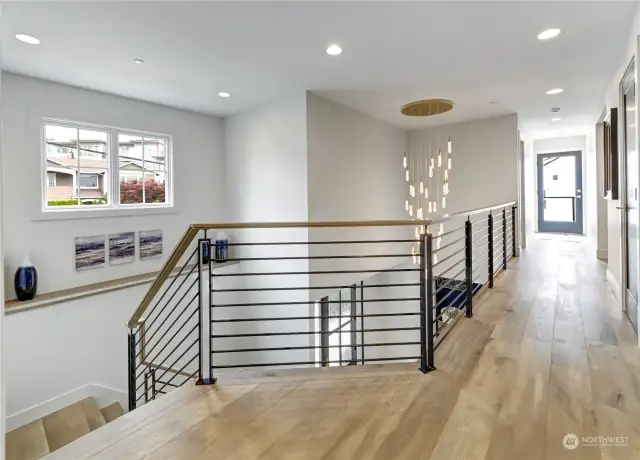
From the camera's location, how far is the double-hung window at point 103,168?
4406 mm

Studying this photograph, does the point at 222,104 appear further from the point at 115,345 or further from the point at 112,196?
the point at 115,345

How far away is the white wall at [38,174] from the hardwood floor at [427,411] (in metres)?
2.85

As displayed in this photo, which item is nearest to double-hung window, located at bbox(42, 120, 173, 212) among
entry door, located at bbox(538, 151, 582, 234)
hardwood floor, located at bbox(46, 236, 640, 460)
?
hardwood floor, located at bbox(46, 236, 640, 460)

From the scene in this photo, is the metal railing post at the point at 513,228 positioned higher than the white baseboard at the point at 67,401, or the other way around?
the metal railing post at the point at 513,228

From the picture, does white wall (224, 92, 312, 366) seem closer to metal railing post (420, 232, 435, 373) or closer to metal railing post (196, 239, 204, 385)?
metal railing post (196, 239, 204, 385)

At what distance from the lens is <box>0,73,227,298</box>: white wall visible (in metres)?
4.00

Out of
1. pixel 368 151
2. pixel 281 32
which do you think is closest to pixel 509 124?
pixel 368 151

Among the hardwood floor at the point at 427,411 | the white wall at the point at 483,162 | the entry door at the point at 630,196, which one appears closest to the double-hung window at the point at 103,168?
the hardwood floor at the point at 427,411

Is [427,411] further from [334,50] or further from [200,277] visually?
[334,50]

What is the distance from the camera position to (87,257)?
463 cm

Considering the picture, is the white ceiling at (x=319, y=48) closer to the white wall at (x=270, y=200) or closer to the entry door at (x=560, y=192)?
the white wall at (x=270, y=200)

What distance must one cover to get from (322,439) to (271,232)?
3.79 metres

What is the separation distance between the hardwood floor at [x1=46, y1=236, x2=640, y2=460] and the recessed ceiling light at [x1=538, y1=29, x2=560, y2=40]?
2501 millimetres

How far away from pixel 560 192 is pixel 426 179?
180 inches
